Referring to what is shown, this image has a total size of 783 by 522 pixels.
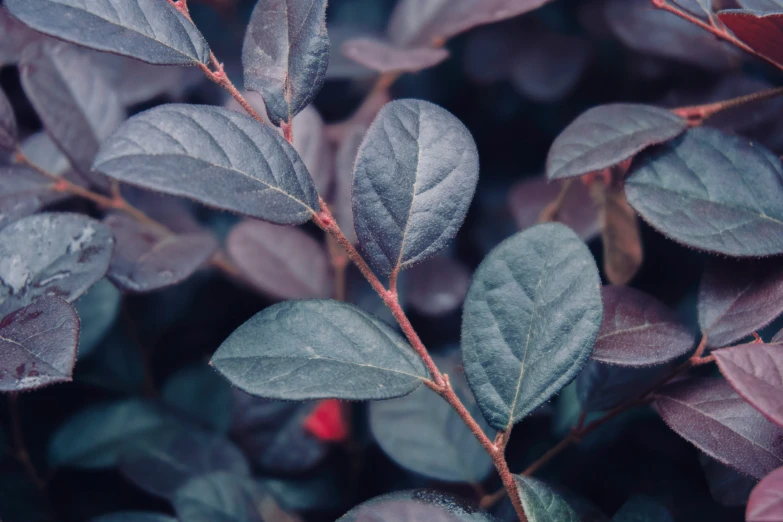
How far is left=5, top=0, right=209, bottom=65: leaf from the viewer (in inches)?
20.6

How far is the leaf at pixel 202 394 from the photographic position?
0.99 metres

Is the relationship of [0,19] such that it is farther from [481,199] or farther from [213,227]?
[481,199]

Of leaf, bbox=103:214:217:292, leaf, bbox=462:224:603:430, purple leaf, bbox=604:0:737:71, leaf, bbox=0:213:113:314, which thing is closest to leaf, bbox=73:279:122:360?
leaf, bbox=103:214:217:292

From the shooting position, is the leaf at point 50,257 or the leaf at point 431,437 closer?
the leaf at point 50,257

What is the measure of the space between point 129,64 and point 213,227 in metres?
0.32

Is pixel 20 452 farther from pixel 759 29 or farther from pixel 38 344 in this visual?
pixel 759 29

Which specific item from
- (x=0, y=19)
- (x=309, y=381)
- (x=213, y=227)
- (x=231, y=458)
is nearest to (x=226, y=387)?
(x=231, y=458)

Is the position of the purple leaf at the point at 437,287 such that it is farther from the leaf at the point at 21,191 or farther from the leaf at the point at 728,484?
the leaf at the point at 21,191

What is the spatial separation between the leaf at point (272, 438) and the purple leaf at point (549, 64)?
676 mm

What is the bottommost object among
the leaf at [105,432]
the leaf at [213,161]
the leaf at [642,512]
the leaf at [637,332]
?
the leaf at [105,432]

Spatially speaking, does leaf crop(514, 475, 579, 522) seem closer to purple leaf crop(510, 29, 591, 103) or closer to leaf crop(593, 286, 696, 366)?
leaf crop(593, 286, 696, 366)

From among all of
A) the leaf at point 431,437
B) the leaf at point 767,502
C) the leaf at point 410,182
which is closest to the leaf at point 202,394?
the leaf at point 431,437

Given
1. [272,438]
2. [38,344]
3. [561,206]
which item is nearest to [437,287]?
[561,206]

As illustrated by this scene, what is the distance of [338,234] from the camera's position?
1.89 ft
